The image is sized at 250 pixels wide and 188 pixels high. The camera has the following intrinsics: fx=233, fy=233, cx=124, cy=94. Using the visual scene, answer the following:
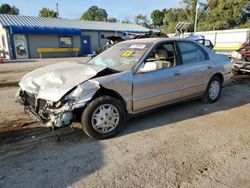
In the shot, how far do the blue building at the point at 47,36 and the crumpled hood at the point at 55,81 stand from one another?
761 inches

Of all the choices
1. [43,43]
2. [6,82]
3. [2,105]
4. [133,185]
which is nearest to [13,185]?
[133,185]

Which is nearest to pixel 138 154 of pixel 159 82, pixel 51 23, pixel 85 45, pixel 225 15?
pixel 159 82

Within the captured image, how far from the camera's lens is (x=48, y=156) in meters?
3.25

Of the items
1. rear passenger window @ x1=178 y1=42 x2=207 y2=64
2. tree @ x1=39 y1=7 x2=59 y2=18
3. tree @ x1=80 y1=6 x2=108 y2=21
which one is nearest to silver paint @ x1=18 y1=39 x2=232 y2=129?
rear passenger window @ x1=178 y1=42 x2=207 y2=64

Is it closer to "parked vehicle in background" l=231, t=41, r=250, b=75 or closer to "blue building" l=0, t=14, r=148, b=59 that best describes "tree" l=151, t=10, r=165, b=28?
"blue building" l=0, t=14, r=148, b=59

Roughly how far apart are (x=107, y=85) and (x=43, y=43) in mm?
22323

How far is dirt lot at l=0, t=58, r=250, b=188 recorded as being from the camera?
276 cm

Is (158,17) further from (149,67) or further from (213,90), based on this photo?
(149,67)

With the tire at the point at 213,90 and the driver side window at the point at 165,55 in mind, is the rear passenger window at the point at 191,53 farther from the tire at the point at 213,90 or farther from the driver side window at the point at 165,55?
the tire at the point at 213,90

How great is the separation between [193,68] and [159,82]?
1.10m

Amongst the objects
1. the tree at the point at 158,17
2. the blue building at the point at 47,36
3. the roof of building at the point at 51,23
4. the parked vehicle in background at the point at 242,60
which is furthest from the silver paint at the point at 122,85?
the tree at the point at 158,17

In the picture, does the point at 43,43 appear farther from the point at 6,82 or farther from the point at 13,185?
the point at 13,185

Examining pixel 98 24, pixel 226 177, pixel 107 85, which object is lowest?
pixel 226 177

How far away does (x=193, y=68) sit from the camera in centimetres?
493
